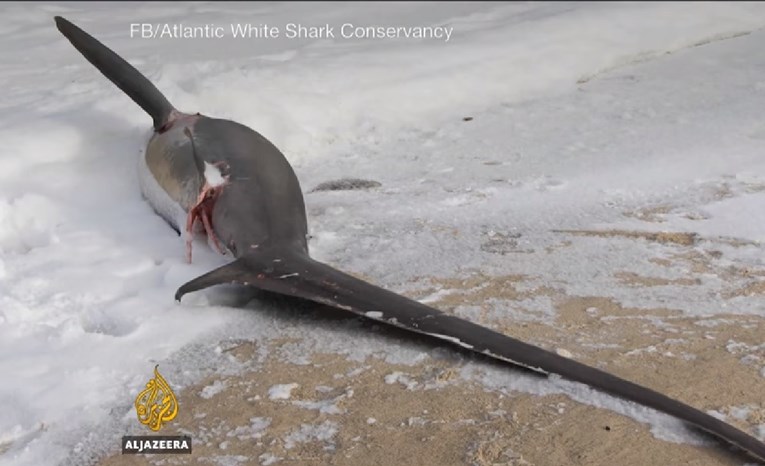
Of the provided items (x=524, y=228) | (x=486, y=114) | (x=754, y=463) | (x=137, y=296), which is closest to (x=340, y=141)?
(x=486, y=114)

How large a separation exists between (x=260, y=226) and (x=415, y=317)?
0.60m

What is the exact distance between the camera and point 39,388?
2.22 meters

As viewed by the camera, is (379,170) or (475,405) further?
(379,170)

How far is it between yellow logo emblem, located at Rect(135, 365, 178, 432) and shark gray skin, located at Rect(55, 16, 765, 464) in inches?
15.1

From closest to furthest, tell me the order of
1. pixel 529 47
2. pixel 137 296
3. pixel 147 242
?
pixel 137 296 < pixel 147 242 < pixel 529 47

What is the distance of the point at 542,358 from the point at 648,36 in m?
3.40

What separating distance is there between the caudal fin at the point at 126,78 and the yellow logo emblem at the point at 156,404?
57.9 inches

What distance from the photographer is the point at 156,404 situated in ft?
7.05

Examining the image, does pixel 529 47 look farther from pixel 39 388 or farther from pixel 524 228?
pixel 39 388

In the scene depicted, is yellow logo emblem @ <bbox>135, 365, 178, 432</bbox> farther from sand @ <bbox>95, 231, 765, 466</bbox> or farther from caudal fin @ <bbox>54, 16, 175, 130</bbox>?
caudal fin @ <bbox>54, 16, 175, 130</bbox>

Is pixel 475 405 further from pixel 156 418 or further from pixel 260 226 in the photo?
pixel 260 226


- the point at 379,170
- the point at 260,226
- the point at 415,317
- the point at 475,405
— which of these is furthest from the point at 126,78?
the point at 475,405

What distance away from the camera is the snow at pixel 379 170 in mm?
2387

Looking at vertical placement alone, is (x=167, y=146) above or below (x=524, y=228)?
above
